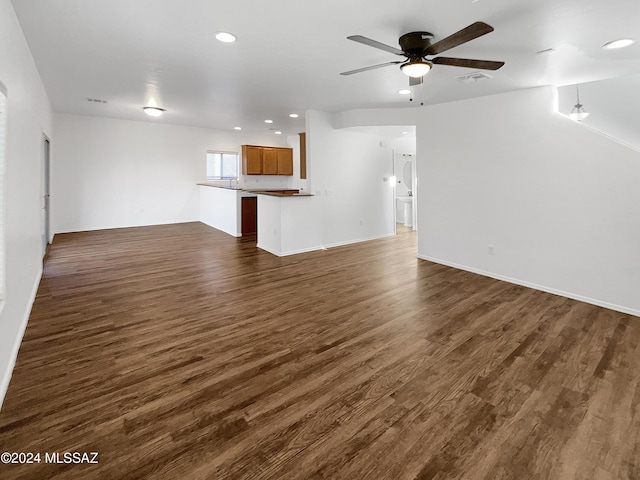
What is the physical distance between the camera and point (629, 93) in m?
4.77

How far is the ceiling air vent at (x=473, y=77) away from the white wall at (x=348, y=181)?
2.79m

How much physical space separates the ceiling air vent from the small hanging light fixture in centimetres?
212

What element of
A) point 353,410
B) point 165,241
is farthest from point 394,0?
point 165,241

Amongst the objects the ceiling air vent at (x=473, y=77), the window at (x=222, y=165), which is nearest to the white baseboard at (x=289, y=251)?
the ceiling air vent at (x=473, y=77)

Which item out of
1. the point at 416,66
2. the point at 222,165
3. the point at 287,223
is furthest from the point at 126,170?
the point at 416,66

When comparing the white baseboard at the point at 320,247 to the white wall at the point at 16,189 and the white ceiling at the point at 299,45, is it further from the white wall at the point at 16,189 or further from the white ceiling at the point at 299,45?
the white wall at the point at 16,189

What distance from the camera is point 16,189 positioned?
8.86ft

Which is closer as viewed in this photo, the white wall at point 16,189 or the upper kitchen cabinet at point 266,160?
the white wall at point 16,189

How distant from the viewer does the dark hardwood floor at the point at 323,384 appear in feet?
5.27

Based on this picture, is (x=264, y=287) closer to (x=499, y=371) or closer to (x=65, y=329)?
(x=65, y=329)

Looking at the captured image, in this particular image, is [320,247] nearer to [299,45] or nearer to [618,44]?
[299,45]

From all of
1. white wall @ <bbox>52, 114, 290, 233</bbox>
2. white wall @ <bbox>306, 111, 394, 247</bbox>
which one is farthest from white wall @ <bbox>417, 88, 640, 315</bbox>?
white wall @ <bbox>52, 114, 290, 233</bbox>

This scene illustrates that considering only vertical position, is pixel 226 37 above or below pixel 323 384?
above

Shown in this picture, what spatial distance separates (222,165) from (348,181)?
4.84 m
